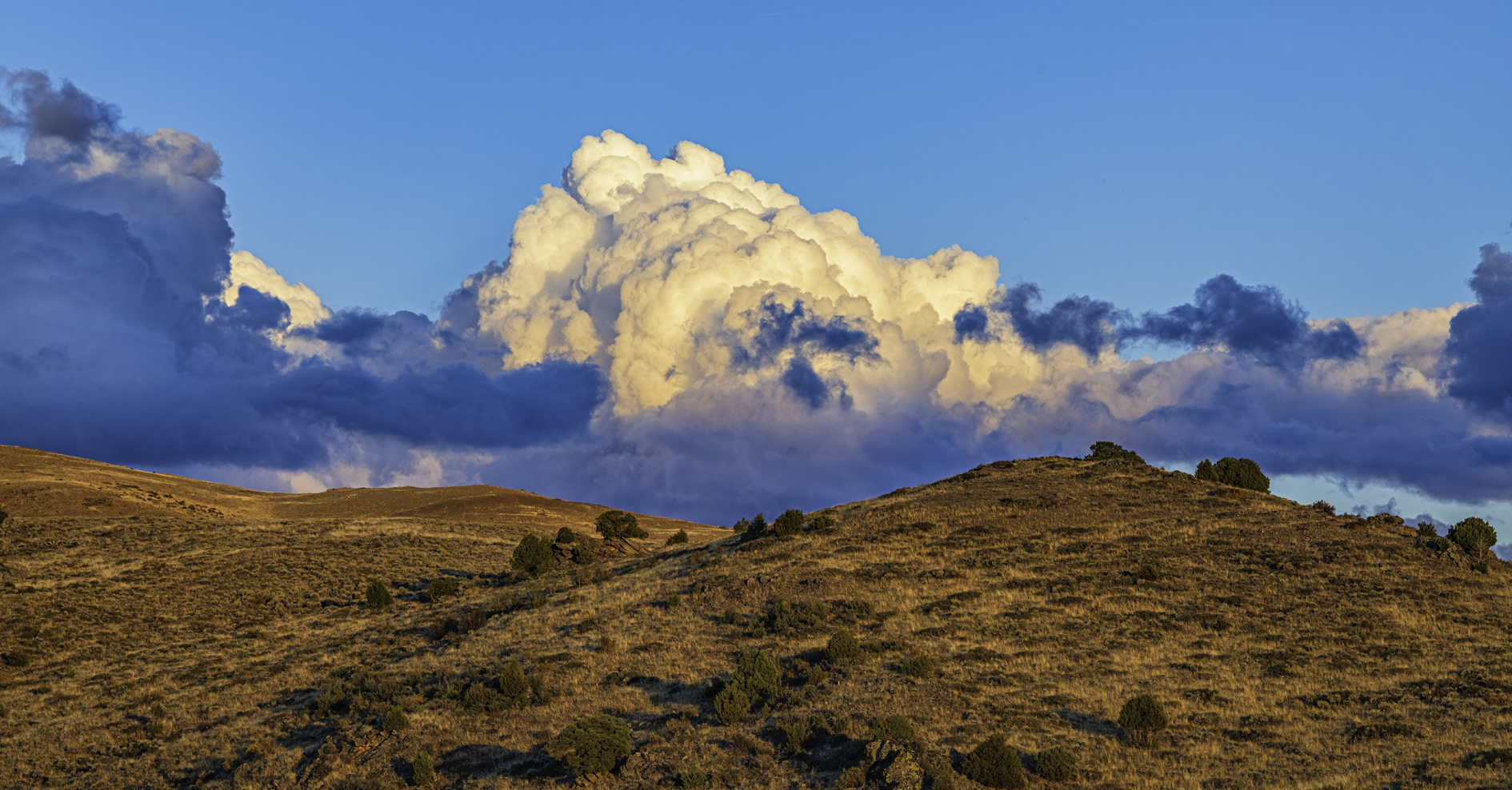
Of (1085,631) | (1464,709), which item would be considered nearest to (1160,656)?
(1085,631)

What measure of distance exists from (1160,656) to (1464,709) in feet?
27.4

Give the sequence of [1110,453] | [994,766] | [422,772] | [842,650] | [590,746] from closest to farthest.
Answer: [994,766] → [590,746] → [422,772] → [842,650] → [1110,453]

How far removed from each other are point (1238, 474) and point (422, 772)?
53.3 metres

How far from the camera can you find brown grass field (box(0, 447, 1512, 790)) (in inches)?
Result: 1008

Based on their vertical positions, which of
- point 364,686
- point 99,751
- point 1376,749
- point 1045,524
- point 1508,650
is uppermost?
point 1045,524

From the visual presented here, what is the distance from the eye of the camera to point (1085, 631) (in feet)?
115

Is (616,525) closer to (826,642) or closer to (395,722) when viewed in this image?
(826,642)

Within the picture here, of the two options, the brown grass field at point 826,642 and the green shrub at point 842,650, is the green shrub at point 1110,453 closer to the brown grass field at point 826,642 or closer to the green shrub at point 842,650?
the brown grass field at point 826,642

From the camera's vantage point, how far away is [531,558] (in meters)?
56.9

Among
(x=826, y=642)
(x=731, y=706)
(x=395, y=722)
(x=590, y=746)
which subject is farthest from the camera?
(x=826, y=642)

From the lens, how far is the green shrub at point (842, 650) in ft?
105

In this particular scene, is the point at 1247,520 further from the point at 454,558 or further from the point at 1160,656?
the point at 454,558

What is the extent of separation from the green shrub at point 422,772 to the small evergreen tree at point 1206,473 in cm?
5145

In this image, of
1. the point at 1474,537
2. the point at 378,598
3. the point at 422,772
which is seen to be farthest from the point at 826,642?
the point at 1474,537
